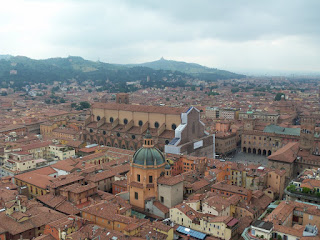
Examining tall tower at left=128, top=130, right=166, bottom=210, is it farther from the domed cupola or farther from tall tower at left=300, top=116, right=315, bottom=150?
tall tower at left=300, top=116, right=315, bottom=150

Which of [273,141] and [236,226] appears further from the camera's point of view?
[273,141]

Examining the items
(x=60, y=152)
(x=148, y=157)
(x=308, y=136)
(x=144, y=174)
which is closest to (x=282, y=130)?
(x=308, y=136)

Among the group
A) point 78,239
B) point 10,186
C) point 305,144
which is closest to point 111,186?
point 10,186

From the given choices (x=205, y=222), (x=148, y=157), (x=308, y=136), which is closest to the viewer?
(x=205, y=222)

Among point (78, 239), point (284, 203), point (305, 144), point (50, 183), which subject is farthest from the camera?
point (305, 144)

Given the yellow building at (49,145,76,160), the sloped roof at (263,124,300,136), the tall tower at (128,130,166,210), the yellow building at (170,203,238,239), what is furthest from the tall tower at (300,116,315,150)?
the yellow building at (49,145,76,160)

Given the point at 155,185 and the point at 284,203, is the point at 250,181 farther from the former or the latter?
the point at 155,185

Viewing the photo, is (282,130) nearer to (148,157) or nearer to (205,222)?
(148,157)

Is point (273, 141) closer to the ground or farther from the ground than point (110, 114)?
closer to the ground
